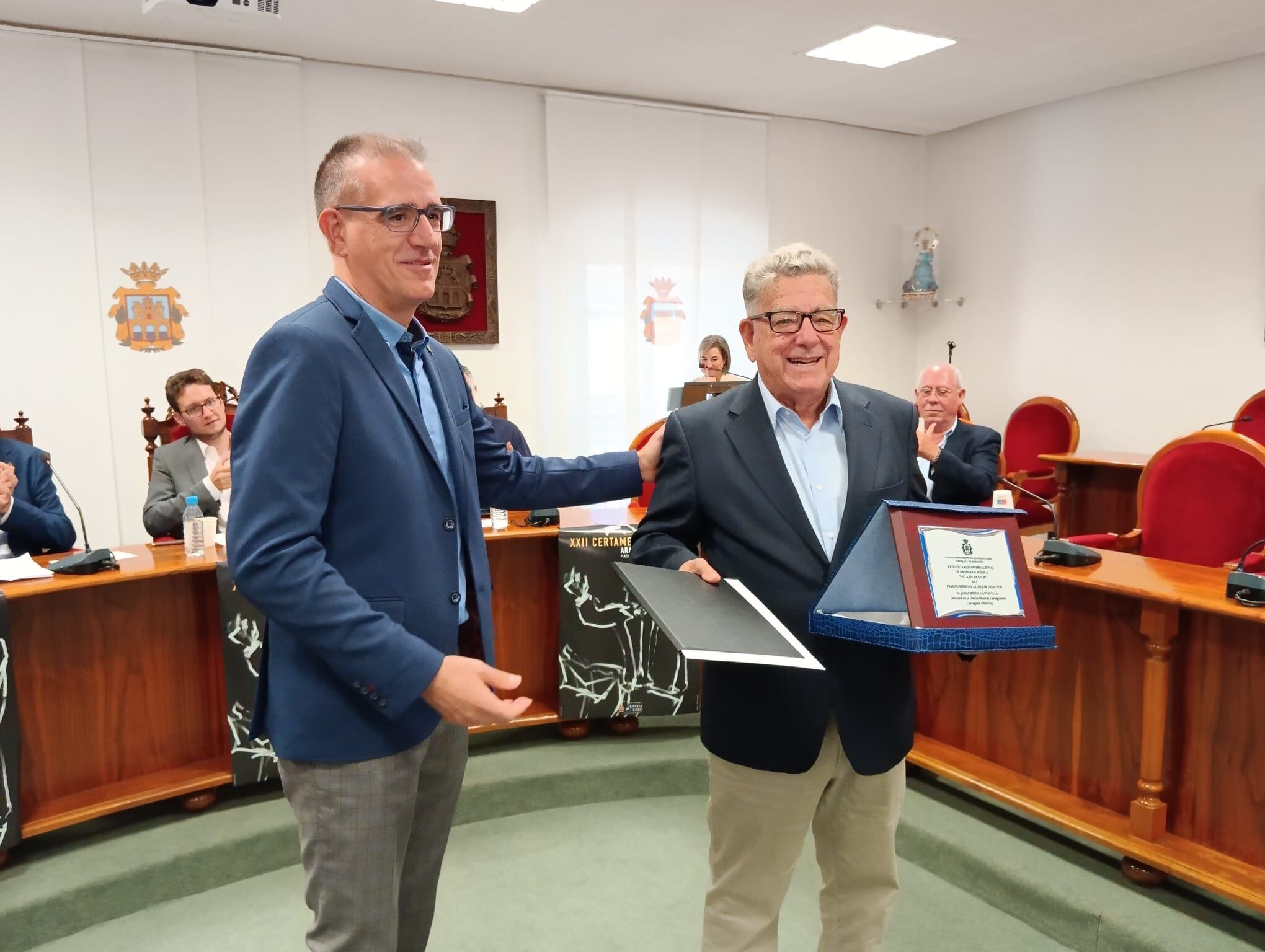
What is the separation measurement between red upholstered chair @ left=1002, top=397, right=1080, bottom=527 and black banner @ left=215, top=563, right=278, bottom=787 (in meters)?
4.51

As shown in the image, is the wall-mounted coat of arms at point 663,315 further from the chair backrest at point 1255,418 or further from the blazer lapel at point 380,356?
the blazer lapel at point 380,356

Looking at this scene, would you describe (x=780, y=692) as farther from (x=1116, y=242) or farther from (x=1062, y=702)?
(x=1116, y=242)

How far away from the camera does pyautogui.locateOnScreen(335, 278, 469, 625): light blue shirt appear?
4.41 ft

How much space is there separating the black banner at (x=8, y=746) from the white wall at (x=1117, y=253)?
6.25 m

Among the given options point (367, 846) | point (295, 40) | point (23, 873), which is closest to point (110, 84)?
point (295, 40)

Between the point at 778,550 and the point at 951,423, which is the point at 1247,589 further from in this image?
the point at 951,423

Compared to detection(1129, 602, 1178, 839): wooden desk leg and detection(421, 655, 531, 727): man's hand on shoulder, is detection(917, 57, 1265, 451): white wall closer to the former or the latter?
detection(1129, 602, 1178, 839): wooden desk leg

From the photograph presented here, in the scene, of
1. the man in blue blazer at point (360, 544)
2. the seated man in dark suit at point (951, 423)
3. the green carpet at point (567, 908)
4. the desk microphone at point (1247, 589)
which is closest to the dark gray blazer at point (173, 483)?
the green carpet at point (567, 908)

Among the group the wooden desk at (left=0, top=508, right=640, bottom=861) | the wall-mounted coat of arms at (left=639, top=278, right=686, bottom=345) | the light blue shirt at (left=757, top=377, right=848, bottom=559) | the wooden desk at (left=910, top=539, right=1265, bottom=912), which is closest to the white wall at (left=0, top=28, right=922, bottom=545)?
the wall-mounted coat of arms at (left=639, top=278, right=686, bottom=345)

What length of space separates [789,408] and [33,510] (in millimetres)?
2710

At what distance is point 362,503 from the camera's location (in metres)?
1.27

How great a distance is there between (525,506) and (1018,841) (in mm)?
1803

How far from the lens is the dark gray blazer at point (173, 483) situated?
3414mm

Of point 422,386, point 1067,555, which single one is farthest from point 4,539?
point 1067,555
